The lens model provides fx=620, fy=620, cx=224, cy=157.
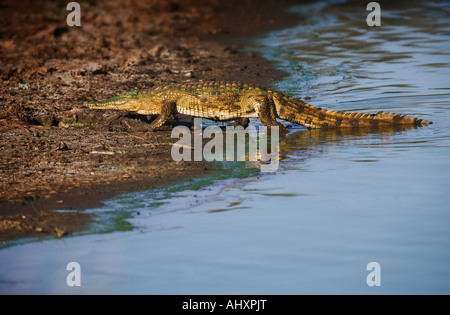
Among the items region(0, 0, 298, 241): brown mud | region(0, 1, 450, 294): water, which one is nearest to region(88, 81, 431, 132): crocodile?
region(0, 1, 450, 294): water

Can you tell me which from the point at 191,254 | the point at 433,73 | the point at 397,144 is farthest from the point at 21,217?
the point at 433,73

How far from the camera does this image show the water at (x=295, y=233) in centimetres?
458

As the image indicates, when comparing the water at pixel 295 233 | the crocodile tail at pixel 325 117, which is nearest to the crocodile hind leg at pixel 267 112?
the crocodile tail at pixel 325 117

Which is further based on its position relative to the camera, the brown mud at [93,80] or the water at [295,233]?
the brown mud at [93,80]

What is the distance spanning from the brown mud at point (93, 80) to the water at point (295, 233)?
23.8 inches

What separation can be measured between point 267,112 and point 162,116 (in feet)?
4.93

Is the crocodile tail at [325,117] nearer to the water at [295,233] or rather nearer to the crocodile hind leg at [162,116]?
the water at [295,233]

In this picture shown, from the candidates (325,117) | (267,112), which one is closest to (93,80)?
(267,112)

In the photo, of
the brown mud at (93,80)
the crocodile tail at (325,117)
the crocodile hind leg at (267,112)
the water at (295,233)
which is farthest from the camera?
the crocodile tail at (325,117)

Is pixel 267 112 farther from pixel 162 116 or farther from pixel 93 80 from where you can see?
pixel 93 80

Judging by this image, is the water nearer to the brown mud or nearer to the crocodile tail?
the crocodile tail

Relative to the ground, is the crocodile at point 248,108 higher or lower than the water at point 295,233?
higher

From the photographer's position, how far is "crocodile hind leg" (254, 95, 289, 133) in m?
8.78

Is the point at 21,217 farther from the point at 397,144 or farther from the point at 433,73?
the point at 433,73
